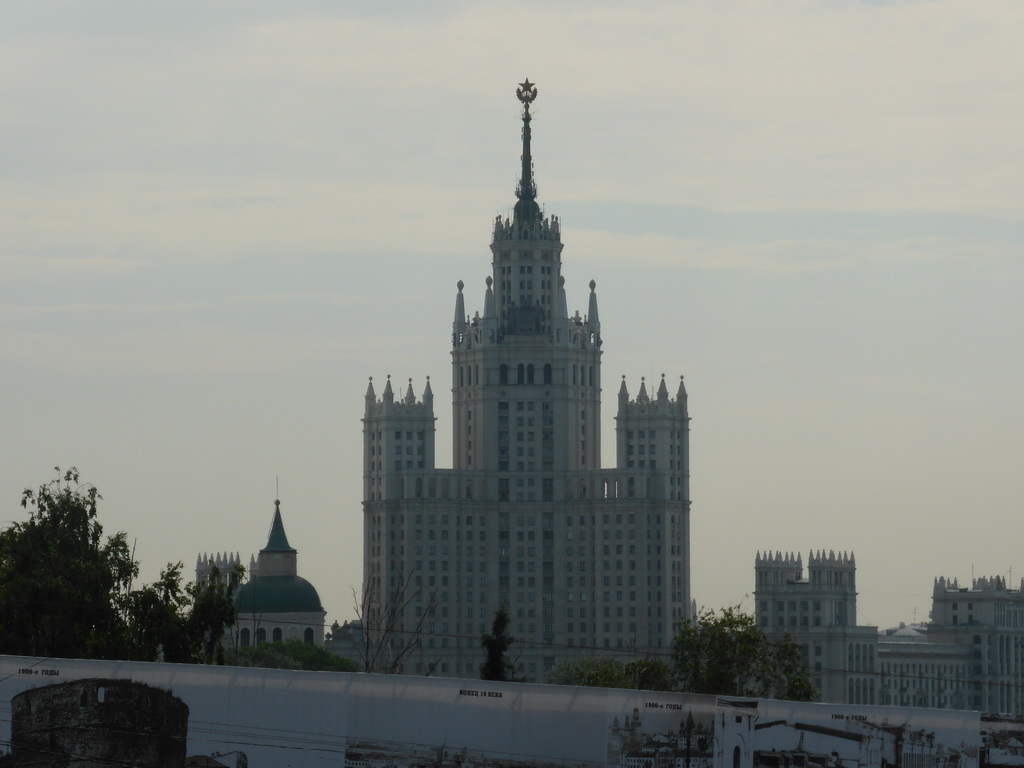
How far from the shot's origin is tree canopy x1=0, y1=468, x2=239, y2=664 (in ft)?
386

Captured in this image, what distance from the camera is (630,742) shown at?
78.2 meters

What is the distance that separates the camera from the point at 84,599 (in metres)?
120

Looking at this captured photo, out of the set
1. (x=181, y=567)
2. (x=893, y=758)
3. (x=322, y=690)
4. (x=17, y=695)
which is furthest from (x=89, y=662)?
(x=181, y=567)

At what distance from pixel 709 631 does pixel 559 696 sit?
64.9m

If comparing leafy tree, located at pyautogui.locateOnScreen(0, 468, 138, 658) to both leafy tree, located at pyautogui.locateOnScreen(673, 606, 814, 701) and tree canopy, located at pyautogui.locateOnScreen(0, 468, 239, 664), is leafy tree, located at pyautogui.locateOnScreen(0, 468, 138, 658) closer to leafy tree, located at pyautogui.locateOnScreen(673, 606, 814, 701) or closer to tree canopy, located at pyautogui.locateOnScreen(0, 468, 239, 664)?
tree canopy, located at pyautogui.locateOnScreen(0, 468, 239, 664)

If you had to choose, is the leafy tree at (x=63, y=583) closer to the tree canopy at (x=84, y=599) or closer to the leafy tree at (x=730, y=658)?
the tree canopy at (x=84, y=599)

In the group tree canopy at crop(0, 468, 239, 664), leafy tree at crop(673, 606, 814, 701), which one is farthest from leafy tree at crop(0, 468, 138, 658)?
leafy tree at crop(673, 606, 814, 701)

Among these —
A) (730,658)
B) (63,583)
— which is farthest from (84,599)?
(730,658)

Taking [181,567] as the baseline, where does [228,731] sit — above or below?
below

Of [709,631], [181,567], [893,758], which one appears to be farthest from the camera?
[709,631]

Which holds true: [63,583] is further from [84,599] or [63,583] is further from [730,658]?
[730,658]

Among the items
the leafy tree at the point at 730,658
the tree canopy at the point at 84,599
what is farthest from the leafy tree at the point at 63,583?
the leafy tree at the point at 730,658

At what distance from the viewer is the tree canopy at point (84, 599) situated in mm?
117688

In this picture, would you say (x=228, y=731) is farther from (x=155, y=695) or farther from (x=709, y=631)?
(x=709, y=631)
